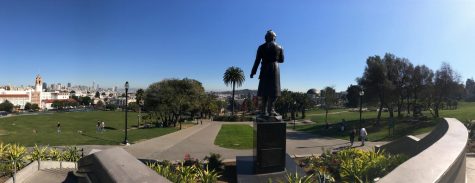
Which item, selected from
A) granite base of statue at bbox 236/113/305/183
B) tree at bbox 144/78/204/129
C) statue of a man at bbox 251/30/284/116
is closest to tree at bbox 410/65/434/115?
tree at bbox 144/78/204/129

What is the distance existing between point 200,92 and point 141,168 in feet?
146

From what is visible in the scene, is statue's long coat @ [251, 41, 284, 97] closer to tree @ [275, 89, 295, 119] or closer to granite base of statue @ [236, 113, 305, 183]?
granite base of statue @ [236, 113, 305, 183]

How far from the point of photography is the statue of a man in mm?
10727

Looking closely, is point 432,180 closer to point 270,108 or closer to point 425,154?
point 425,154

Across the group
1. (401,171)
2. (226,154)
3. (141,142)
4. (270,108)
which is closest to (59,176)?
(270,108)

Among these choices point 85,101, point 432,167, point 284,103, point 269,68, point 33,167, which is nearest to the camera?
point 432,167

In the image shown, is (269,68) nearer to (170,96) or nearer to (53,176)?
(53,176)

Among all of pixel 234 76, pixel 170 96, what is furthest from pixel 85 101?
pixel 170 96

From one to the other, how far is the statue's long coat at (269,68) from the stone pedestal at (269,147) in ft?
3.56

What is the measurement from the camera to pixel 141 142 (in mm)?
25141

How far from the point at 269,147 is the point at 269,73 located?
A: 238 centimetres

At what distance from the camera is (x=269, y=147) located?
32.6 ft

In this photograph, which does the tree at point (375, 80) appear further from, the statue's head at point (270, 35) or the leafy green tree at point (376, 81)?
the statue's head at point (270, 35)

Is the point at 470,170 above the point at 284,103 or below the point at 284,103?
below
